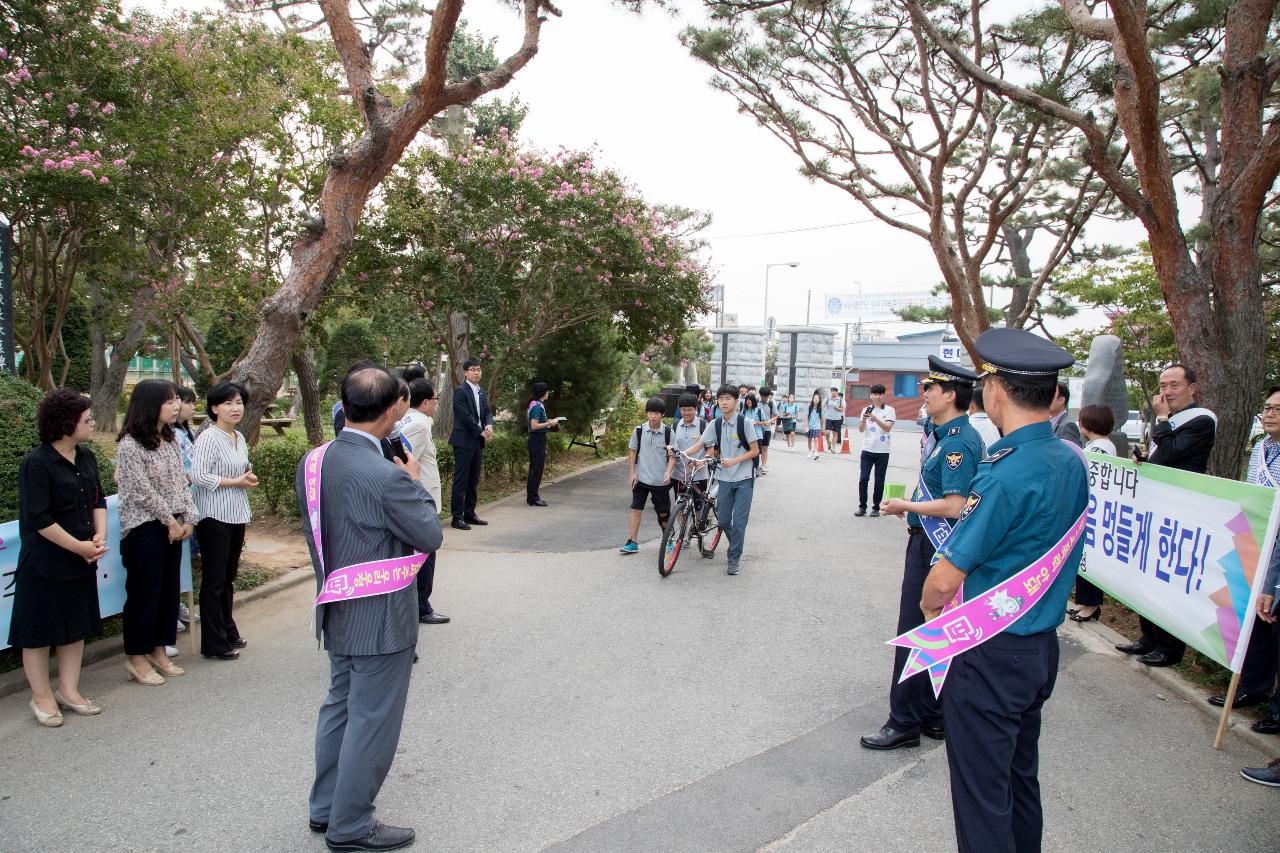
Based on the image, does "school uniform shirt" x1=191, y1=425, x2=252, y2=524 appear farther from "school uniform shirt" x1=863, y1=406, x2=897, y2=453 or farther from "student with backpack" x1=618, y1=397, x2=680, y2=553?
"school uniform shirt" x1=863, y1=406, x2=897, y2=453

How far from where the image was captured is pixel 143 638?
15.4 feet

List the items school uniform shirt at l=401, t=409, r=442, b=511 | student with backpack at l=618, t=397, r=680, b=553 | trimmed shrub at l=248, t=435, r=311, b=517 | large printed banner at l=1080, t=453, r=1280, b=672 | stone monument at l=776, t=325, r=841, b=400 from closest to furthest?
large printed banner at l=1080, t=453, r=1280, b=672
school uniform shirt at l=401, t=409, r=442, b=511
student with backpack at l=618, t=397, r=680, b=553
trimmed shrub at l=248, t=435, r=311, b=517
stone monument at l=776, t=325, r=841, b=400

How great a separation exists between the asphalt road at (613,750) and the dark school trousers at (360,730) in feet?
0.97

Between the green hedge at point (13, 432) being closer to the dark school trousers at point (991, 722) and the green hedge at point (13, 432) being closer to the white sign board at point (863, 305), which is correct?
the dark school trousers at point (991, 722)

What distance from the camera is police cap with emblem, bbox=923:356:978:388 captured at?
403 cm

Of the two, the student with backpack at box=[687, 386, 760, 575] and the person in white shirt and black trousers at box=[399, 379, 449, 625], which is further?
the student with backpack at box=[687, 386, 760, 575]

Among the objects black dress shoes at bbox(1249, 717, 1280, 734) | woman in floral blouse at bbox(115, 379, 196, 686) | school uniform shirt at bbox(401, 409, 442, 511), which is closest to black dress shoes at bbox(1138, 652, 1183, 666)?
black dress shoes at bbox(1249, 717, 1280, 734)

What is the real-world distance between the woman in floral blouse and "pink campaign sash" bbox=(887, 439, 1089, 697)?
14.0 feet

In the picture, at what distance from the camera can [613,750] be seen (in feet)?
13.2

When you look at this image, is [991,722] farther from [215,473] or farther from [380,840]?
[215,473]


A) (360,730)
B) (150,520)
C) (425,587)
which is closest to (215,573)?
(150,520)

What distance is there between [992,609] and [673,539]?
5.12 metres

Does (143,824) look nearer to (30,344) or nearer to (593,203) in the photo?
(593,203)

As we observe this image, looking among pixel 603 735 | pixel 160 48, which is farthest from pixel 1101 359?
pixel 160 48
